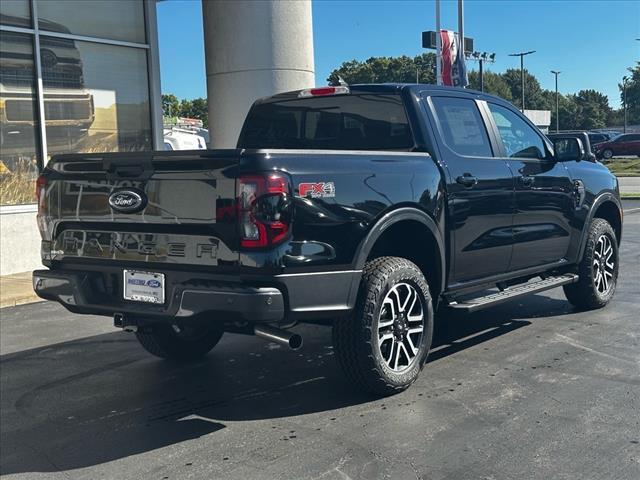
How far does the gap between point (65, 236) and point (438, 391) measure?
2.61 metres

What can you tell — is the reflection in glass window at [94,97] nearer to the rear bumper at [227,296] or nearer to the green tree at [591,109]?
the rear bumper at [227,296]

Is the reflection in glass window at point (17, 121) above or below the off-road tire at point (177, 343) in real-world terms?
above

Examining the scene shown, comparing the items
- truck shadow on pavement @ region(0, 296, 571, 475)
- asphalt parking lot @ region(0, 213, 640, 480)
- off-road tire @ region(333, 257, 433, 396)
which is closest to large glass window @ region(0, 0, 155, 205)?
asphalt parking lot @ region(0, 213, 640, 480)

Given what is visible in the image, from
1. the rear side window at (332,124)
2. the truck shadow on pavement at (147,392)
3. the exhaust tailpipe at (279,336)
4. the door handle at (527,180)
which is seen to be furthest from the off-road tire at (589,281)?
the exhaust tailpipe at (279,336)

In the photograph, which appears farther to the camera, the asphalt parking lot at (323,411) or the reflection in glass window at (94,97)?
the reflection in glass window at (94,97)

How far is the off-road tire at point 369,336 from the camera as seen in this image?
4566mm

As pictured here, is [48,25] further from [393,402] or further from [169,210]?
[393,402]

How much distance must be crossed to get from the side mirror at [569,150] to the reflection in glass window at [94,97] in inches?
301

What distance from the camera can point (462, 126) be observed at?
580 centimetres

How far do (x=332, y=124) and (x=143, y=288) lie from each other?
2134mm

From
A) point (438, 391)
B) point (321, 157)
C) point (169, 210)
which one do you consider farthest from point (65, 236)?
point (438, 391)

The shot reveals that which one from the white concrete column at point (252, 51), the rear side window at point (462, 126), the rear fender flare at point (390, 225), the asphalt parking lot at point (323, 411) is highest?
the white concrete column at point (252, 51)

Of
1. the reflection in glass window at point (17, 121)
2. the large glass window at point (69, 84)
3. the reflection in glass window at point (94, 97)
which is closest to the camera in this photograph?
the reflection in glass window at point (17, 121)

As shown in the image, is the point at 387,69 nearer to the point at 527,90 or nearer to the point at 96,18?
the point at 527,90
